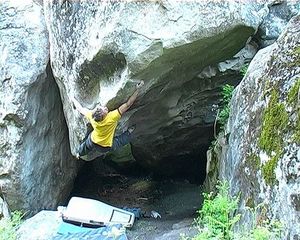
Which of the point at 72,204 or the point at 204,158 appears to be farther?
the point at 204,158

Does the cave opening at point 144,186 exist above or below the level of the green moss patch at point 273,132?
below

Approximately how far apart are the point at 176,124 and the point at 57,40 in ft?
10.1

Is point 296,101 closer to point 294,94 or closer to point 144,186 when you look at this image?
point 294,94

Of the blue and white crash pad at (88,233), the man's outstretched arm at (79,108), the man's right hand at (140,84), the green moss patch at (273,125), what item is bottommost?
the blue and white crash pad at (88,233)

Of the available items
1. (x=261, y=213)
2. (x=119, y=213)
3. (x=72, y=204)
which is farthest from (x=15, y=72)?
(x=261, y=213)

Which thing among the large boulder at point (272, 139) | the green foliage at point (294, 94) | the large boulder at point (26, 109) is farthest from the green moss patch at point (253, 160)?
the large boulder at point (26, 109)

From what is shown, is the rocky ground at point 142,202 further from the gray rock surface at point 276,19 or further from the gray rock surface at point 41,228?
the gray rock surface at point 276,19

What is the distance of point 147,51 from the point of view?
6.25m

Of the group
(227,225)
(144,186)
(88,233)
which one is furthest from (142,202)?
(227,225)

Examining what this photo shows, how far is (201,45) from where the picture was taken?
6.64 meters

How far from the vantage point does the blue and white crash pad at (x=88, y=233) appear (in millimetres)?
6285

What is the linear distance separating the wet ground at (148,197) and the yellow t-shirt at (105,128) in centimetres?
152

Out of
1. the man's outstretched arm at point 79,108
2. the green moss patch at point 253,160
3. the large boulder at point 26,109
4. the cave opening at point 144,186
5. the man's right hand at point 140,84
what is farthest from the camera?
the cave opening at point 144,186

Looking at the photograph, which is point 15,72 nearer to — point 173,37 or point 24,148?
point 24,148
